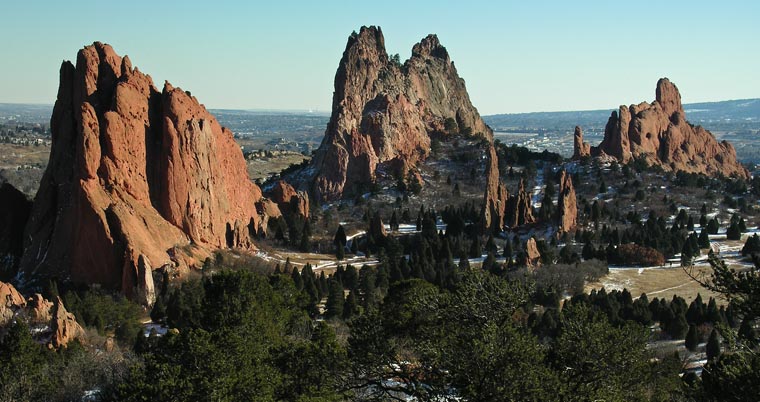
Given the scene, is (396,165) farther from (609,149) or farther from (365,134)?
(609,149)

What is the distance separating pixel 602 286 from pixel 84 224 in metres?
47.3

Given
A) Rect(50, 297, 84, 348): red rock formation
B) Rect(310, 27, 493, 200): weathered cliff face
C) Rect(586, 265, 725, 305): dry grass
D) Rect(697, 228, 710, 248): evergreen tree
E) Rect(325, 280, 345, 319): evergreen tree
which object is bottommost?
Rect(586, 265, 725, 305): dry grass

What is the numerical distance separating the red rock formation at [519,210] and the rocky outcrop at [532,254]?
1567 centimetres

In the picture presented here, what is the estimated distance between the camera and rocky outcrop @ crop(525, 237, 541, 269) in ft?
297

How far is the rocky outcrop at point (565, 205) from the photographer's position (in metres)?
105

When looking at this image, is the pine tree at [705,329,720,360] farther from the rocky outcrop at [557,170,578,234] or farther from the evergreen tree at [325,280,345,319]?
the rocky outcrop at [557,170,578,234]

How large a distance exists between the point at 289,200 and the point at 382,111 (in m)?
26.2

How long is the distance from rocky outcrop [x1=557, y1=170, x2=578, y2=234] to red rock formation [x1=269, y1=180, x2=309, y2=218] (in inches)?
1239

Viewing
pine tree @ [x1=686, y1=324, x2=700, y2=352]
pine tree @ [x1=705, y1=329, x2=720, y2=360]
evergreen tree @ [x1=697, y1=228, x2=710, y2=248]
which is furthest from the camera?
evergreen tree @ [x1=697, y1=228, x2=710, y2=248]

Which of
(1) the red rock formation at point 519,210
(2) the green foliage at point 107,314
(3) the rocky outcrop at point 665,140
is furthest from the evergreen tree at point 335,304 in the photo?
(3) the rocky outcrop at point 665,140

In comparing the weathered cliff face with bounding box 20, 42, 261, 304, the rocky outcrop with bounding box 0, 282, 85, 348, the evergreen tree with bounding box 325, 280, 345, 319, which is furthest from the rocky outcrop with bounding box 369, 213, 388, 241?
the rocky outcrop with bounding box 0, 282, 85, 348

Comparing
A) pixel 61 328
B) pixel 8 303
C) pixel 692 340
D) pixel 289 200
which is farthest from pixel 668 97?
pixel 61 328

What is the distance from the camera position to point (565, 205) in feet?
346

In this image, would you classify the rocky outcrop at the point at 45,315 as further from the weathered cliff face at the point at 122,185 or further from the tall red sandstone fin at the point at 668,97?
the tall red sandstone fin at the point at 668,97
